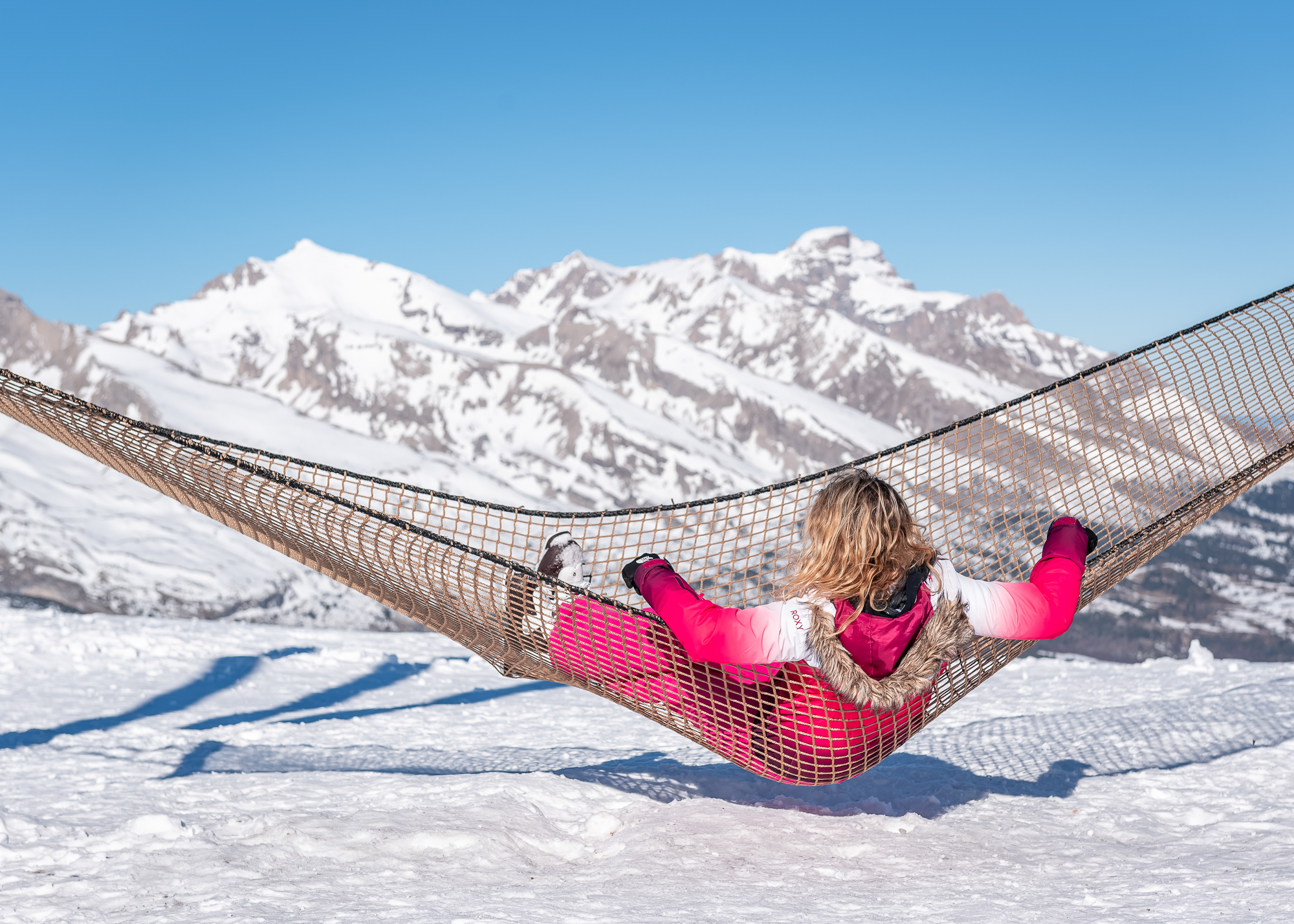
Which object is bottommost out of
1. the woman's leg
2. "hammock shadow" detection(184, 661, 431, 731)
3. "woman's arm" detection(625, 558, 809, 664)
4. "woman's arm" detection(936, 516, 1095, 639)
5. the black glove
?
"hammock shadow" detection(184, 661, 431, 731)

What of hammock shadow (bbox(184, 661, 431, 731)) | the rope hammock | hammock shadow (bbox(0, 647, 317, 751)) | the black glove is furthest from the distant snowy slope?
the black glove

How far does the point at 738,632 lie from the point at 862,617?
1.03 feet

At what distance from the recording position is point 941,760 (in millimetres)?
4383

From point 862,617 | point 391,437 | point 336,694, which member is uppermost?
point 391,437

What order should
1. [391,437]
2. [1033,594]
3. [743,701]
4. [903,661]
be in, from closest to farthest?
[903,661] → [1033,594] → [743,701] → [391,437]

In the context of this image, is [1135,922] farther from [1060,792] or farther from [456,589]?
[456,589]

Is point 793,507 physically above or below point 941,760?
above

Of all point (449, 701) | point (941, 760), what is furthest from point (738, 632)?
point (449, 701)

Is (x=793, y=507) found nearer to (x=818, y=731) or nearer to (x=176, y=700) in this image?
(x=818, y=731)

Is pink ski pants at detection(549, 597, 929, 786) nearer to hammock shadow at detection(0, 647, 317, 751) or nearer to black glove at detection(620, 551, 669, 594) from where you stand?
black glove at detection(620, 551, 669, 594)

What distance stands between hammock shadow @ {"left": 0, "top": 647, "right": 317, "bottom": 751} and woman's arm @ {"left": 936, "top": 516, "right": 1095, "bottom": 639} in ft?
14.5

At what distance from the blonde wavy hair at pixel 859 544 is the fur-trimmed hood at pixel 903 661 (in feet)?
0.28

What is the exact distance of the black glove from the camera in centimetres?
274

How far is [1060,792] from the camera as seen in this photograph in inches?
144
